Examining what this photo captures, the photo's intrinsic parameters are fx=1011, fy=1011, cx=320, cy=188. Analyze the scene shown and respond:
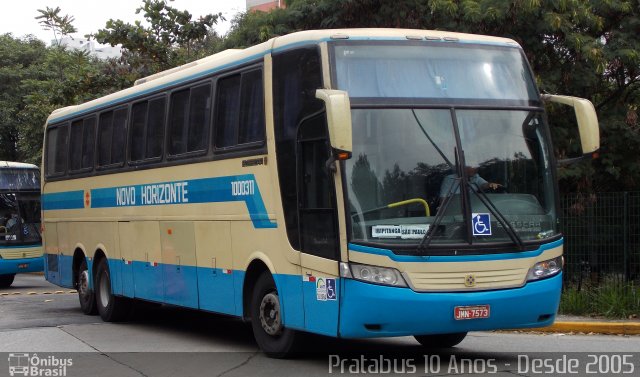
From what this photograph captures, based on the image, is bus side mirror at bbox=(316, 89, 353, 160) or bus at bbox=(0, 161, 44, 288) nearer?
bus side mirror at bbox=(316, 89, 353, 160)

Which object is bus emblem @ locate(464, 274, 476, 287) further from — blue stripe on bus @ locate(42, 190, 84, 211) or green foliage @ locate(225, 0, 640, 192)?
blue stripe on bus @ locate(42, 190, 84, 211)

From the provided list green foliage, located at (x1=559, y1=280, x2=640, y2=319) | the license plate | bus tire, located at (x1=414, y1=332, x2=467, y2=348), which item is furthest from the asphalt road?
green foliage, located at (x1=559, y1=280, x2=640, y2=319)

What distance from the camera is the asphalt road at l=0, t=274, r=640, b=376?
1034 centimetres

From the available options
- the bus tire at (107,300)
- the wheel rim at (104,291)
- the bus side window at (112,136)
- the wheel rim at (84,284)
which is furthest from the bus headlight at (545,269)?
the wheel rim at (84,284)

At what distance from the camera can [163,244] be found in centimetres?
1419

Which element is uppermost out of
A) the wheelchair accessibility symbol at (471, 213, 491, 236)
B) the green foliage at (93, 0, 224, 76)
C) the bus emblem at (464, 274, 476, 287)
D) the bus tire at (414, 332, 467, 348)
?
the green foliage at (93, 0, 224, 76)

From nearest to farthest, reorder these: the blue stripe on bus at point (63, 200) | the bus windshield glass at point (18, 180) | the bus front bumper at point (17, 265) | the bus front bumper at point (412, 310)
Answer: the bus front bumper at point (412, 310) < the blue stripe on bus at point (63, 200) < the bus front bumper at point (17, 265) < the bus windshield glass at point (18, 180)

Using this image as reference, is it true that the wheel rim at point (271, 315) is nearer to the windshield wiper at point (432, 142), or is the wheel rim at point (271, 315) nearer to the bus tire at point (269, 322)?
the bus tire at point (269, 322)

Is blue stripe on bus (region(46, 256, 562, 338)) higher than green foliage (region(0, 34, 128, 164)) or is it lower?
lower

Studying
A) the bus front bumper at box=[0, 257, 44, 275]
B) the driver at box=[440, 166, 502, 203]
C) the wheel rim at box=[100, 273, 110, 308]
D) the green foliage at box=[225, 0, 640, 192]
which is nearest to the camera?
the driver at box=[440, 166, 502, 203]

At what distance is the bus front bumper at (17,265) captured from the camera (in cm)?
2552

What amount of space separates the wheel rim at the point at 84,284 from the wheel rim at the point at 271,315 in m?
6.75

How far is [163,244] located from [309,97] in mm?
4736

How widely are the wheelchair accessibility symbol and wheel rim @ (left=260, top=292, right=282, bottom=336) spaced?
2.41 m
